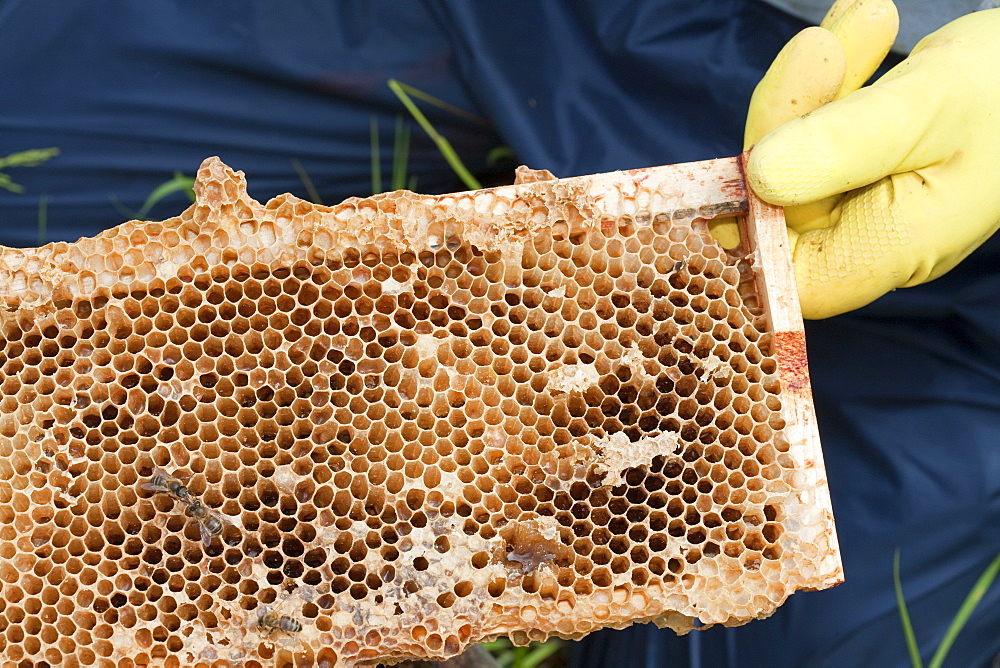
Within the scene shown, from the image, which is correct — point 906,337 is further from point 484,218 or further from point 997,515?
point 484,218

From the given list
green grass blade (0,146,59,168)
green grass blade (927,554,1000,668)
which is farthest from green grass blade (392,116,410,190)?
green grass blade (927,554,1000,668)

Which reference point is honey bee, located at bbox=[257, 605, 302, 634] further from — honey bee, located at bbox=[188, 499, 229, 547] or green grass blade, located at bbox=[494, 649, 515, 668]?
green grass blade, located at bbox=[494, 649, 515, 668]

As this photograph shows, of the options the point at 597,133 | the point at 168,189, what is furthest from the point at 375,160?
the point at 597,133

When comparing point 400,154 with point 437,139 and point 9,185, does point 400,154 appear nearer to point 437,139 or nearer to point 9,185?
point 437,139

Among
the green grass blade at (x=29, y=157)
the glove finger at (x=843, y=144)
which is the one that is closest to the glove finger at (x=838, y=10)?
the glove finger at (x=843, y=144)

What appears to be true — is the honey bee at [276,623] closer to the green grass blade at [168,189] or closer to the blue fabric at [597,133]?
the blue fabric at [597,133]
